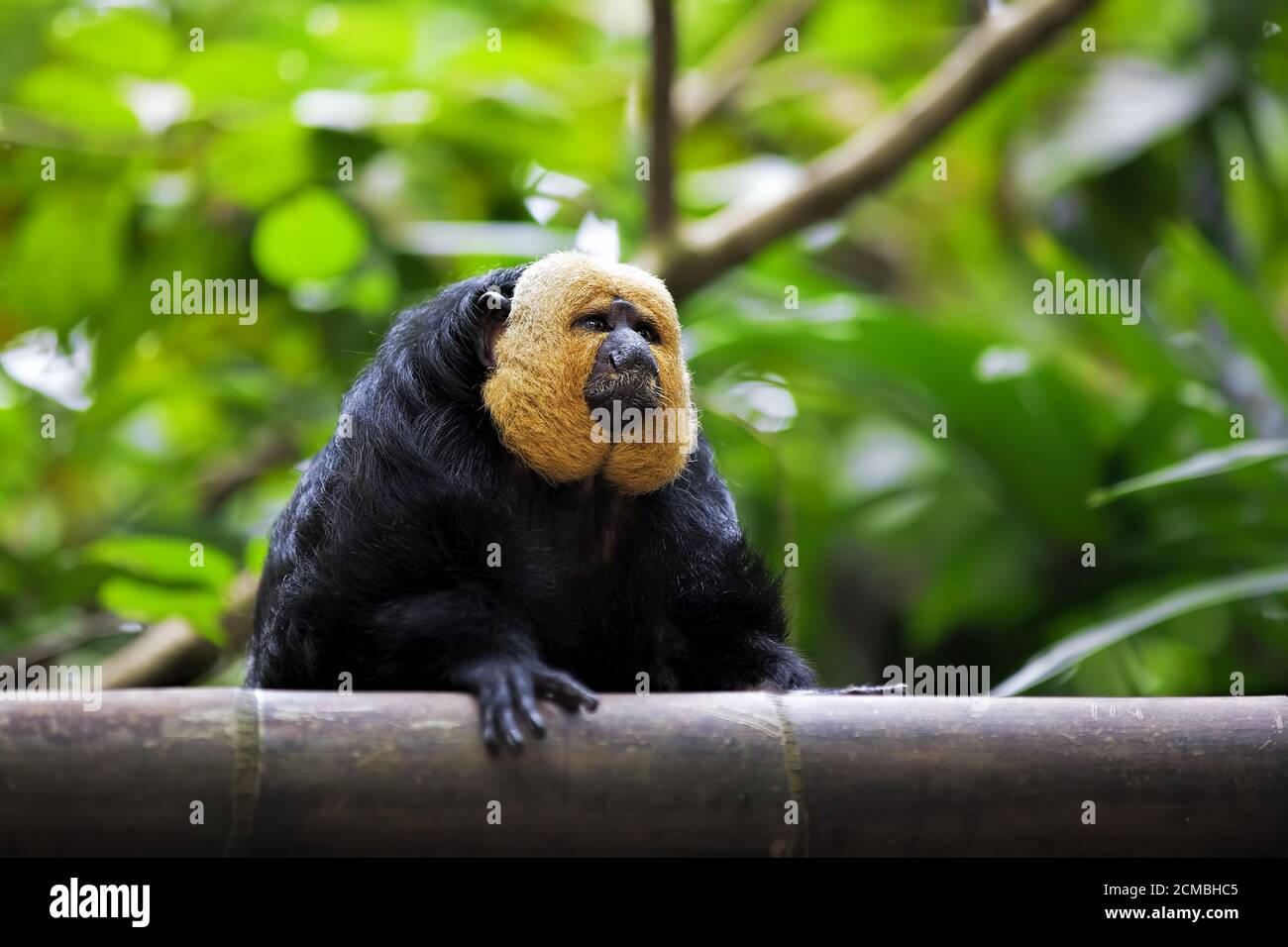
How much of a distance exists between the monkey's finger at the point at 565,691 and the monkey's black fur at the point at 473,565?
0.9 inches

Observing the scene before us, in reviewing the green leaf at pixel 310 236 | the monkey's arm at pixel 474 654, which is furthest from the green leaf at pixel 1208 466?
the green leaf at pixel 310 236

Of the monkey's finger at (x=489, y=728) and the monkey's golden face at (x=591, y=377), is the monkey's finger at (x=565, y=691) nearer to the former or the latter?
the monkey's finger at (x=489, y=728)

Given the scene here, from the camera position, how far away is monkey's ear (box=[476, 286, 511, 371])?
2.74 m

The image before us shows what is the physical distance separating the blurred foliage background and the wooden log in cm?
130

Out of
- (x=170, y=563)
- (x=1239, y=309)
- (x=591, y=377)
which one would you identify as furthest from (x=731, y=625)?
(x=1239, y=309)

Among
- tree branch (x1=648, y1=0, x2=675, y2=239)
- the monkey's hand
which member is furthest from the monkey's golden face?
tree branch (x1=648, y1=0, x2=675, y2=239)

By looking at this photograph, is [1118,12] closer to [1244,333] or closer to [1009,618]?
[1244,333]

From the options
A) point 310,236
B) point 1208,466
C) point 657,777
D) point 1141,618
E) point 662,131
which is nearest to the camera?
point 657,777

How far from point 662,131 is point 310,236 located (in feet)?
3.81

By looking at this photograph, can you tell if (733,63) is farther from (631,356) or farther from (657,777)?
(657,777)

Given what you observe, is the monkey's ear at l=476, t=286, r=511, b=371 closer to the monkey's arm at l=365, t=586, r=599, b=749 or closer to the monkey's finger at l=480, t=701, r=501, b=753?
the monkey's arm at l=365, t=586, r=599, b=749

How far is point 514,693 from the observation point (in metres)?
2.04
